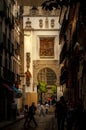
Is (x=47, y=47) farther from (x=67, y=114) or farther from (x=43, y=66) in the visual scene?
(x=67, y=114)

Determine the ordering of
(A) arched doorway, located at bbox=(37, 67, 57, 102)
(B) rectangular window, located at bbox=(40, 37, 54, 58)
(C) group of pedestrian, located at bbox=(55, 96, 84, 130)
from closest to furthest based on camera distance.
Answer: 1. (C) group of pedestrian, located at bbox=(55, 96, 84, 130)
2. (A) arched doorway, located at bbox=(37, 67, 57, 102)
3. (B) rectangular window, located at bbox=(40, 37, 54, 58)

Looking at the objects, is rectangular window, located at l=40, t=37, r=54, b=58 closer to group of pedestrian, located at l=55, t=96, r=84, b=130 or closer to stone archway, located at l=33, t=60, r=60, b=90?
stone archway, located at l=33, t=60, r=60, b=90

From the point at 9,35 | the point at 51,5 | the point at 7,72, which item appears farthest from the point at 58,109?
the point at 9,35

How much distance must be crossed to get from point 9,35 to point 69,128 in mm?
26321

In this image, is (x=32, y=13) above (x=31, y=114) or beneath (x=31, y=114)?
above

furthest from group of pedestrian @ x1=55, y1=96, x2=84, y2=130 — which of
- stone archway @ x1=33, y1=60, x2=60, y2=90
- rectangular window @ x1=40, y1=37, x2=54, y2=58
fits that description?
rectangular window @ x1=40, y1=37, x2=54, y2=58

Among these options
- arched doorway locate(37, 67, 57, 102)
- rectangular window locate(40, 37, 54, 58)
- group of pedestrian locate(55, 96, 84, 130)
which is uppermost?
rectangular window locate(40, 37, 54, 58)

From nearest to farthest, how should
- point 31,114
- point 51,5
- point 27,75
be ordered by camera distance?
point 51,5 → point 31,114 → point 27,75

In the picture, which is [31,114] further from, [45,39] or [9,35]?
[45,39]

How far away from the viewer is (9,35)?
46.7 m

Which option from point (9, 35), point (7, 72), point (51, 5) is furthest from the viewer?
point (9, 35)

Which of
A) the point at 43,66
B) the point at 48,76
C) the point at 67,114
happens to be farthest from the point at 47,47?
the point at 67,114

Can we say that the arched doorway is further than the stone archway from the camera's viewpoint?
Yes

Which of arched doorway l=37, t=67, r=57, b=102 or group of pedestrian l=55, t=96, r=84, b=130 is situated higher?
arched doorway l=37, t=67, r=57, b=102
